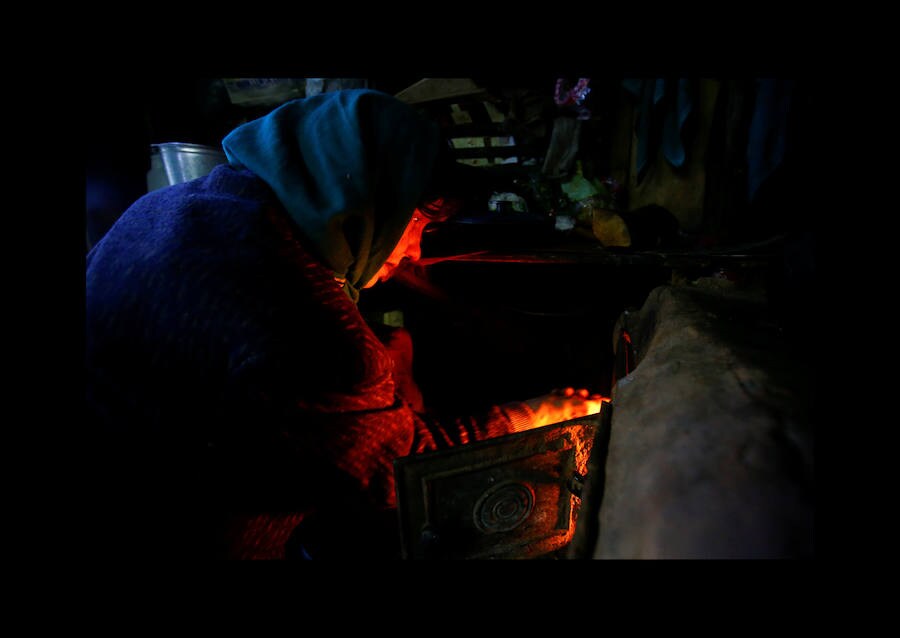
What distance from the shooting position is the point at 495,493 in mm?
1769

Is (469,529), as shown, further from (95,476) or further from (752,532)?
(95,476)

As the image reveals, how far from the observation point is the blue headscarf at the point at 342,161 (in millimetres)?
1990

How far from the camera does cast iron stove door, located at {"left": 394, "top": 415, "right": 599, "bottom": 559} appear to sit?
1.65 metres

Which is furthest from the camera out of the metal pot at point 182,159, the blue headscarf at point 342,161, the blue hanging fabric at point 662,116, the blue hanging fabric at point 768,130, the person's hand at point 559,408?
the blue hanging fabric at point 662,116

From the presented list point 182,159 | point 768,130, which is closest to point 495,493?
point 768,130

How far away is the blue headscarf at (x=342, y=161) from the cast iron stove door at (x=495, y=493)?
3.75ft

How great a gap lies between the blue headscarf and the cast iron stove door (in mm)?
1142

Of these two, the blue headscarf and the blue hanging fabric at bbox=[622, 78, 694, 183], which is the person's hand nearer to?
the blue headscarf

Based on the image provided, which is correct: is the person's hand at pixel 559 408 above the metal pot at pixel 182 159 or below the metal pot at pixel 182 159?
below

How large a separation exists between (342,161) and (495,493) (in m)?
1.60

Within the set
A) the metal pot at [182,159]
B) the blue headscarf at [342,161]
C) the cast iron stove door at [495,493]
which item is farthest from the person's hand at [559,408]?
the metal pot at [182,159]

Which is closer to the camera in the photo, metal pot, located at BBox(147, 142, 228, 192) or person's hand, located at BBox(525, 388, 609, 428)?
person's hand, located at BBox(525, 388, 609, 428)

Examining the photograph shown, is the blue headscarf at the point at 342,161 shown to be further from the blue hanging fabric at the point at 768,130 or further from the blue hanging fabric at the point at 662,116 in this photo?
the blue hanging fabric at the point at 662,116

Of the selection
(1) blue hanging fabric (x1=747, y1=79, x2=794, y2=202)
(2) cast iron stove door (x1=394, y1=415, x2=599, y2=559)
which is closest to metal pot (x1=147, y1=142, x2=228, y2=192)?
(2) cast iron stove door (x1=394, y1=415, x2=599, y2=559)
